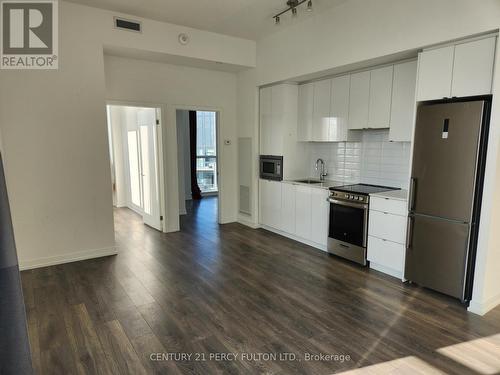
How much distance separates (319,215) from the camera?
15.2ft

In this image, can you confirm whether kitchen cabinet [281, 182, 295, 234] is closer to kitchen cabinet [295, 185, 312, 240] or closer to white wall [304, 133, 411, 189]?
kitchen cabinet [295, 185, 312, 240]

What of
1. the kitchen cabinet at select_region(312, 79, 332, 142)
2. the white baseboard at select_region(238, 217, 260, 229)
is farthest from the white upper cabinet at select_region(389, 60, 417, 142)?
the white baseboard at select_region(238, 217, 260, 229)

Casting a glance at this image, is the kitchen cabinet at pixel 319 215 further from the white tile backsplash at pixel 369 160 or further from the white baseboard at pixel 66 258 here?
the white baseboard at pixel 66 258

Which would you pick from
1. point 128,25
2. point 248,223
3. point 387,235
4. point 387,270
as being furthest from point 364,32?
point 248,223

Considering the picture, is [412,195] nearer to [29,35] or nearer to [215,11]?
[215,11]

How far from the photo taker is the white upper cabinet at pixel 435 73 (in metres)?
3.10

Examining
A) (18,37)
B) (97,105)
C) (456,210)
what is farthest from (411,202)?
(18,37)

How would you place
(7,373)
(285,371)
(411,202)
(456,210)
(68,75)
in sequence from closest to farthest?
(7,373) < (285,371) < (456,210) < (411,202) < (68,75)

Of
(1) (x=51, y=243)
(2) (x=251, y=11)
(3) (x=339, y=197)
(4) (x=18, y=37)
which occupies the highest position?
(2) (x=251, y=11)

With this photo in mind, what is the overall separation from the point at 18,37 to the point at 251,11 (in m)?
2.80

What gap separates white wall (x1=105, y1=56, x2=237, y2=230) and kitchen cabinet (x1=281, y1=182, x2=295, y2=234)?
1373 millimetres

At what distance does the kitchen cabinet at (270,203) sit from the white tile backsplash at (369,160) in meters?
0.91

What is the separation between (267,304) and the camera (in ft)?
10.4

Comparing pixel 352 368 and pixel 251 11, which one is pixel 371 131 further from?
pixel 352 368
